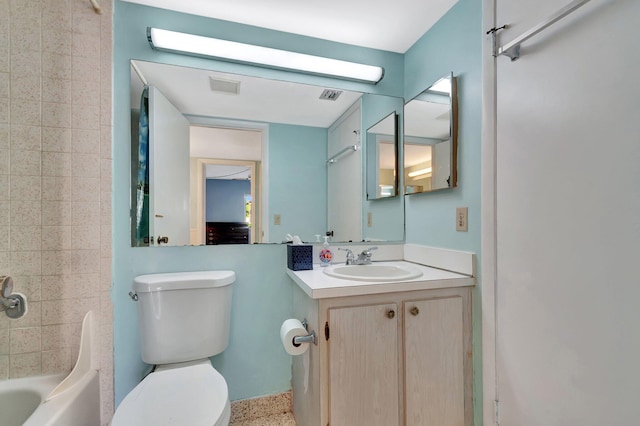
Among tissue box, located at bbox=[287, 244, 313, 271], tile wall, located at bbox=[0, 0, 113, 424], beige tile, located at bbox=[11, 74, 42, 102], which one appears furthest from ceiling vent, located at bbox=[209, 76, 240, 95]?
tissue box, located at bbox=[287, 244, 313, 271]

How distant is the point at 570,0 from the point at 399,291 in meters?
1.14

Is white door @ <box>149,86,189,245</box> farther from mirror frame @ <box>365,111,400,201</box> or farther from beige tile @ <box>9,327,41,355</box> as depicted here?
mirror frame @ <box>365,111,400,201</box>

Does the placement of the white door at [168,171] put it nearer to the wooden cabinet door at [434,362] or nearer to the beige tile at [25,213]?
the beige tile at [25,213]

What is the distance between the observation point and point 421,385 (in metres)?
1.16

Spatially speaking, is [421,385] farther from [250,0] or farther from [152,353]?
[250,0]

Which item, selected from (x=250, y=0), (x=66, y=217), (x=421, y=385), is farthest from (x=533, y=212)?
(x=66, y=217)

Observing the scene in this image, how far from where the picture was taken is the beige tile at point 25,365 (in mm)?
1116

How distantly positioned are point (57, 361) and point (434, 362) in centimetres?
160

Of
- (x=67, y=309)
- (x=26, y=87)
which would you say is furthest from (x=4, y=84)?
(x=67, y=309)

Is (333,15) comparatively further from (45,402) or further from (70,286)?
(45,402)

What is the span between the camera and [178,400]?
0.99m

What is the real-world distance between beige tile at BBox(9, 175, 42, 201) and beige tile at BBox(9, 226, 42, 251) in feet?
0.40

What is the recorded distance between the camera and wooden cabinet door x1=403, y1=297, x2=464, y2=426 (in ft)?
3.77

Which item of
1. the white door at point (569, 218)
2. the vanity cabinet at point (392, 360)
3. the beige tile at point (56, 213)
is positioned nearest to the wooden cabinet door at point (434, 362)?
the vanity cabinet at point (392, 360)
